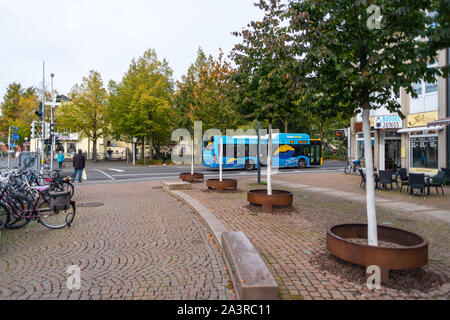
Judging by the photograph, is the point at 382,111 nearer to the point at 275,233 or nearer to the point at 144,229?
the point at 275,233

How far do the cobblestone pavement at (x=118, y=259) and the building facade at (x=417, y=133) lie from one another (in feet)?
37.9

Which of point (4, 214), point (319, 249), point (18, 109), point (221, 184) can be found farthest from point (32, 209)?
point (18, 109)

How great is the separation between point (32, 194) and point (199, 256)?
199 inches

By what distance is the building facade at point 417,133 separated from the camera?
581 inches

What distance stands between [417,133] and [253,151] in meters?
12.6

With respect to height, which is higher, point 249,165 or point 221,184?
point 249,165

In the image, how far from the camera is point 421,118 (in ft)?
→ 52.9

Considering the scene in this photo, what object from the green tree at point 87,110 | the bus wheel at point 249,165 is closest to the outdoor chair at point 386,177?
the bus wheel at point 249,165

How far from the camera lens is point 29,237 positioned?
19.0ft

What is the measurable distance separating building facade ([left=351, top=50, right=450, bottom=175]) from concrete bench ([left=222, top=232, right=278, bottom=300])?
11.9 metres

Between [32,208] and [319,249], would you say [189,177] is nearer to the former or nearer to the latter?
[32,208]

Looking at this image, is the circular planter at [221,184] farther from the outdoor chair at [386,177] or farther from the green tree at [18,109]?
the green tree at [18,109]

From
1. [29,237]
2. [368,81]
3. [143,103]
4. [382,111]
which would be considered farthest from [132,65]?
[368,81]

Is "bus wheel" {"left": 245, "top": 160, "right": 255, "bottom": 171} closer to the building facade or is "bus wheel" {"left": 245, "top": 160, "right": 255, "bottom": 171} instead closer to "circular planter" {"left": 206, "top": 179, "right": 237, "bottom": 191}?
the building facade
